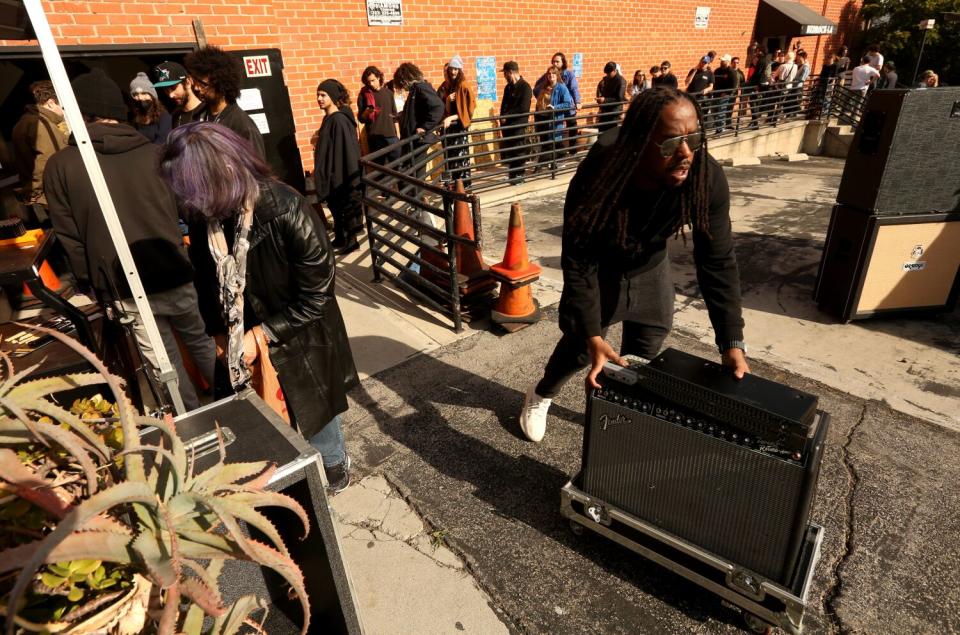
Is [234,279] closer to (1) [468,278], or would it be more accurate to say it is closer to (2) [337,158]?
(1) [468,278]

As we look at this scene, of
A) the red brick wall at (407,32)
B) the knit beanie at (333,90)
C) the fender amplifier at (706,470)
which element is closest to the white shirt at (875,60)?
the red brick wall at (407,32)

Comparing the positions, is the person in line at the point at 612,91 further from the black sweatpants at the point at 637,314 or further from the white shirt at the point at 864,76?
the black sweatpants at the point at 637,314

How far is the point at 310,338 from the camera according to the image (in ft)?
8.50

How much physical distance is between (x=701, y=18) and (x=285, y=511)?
56.9ft

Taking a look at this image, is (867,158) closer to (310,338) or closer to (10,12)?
(310,338)

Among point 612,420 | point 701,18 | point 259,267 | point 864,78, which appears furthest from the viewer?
point 701,18

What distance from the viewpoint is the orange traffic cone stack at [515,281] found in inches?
173

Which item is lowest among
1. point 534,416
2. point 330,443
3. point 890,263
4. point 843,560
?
point 843,560

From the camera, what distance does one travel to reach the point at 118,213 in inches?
119

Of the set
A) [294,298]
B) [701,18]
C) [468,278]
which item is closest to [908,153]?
[468,278]

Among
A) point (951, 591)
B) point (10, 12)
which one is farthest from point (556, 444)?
point (10, 12)

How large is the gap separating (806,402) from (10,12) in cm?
326

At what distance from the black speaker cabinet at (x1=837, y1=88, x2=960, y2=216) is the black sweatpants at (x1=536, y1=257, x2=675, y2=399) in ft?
8.89

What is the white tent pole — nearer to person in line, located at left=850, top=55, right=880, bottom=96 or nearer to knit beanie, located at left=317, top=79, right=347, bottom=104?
knit beanie, located at left=317, top=79, right=347, bottom=104
